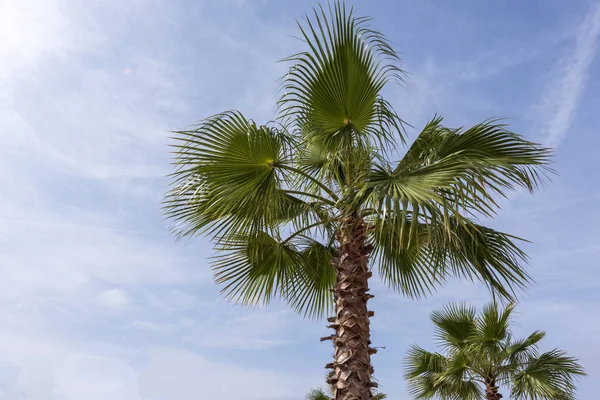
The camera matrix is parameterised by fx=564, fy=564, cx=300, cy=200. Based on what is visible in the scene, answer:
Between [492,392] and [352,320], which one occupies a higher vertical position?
[492,392]

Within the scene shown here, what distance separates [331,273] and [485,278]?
2.41 meters

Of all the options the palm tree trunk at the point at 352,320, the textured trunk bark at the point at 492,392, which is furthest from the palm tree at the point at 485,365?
the palm tree trunk at the point at 352,320

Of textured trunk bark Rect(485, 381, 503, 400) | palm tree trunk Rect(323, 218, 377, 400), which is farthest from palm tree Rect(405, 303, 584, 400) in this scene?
palm tree trunk Rect(323, 218, 377, 400)

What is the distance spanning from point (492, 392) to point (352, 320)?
6.68 m

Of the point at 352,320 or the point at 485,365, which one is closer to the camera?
the point at 352,320

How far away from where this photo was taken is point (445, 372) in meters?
11.6

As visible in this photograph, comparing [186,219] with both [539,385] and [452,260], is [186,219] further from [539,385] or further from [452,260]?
[539,385]

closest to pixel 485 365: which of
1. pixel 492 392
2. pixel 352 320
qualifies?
pixel 492 392

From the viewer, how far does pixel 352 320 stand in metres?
6.24

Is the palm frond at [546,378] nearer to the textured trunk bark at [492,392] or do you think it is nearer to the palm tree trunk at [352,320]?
the textured trunk bark at [492,392]

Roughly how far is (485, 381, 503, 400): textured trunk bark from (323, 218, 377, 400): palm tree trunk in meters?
6.42

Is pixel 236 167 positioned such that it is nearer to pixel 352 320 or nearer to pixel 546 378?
pixel 352 320

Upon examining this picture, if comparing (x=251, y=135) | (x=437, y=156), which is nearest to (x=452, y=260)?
(x=437, y=156)

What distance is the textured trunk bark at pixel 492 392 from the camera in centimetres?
1141
